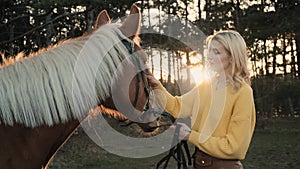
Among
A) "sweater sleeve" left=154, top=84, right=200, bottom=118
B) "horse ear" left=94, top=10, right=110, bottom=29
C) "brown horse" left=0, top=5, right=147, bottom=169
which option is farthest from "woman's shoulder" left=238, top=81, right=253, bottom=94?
"horse ear" left=94, top=10, right=110, bottom=29

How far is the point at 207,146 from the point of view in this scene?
236 centimetres

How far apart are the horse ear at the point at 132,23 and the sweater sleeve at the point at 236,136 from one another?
0.69 meters

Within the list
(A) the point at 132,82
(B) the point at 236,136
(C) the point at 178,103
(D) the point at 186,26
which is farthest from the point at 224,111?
(D) the point at 186,26

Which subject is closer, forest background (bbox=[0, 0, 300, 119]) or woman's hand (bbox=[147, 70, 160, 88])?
woman's hand (bbox=[147, 70, 160, 88])

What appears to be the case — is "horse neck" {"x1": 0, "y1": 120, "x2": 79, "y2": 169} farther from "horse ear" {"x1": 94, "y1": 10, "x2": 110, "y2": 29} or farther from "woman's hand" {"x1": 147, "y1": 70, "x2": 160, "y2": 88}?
"horse ear" {"x1": 94, "y1": 10, "x2": 110, "y2": 29}

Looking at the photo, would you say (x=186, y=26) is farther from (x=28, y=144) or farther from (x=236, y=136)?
(x=28, y=144)

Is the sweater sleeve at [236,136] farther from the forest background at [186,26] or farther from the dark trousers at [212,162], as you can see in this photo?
the forest background at [186,26]

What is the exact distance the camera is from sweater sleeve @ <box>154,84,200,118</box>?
2699 millimetres

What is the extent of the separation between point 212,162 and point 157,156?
779cm

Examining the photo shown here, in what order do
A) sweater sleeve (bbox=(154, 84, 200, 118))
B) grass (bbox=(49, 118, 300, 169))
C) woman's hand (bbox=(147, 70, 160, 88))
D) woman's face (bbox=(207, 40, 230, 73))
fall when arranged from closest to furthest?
woman's face (bbox=(207, 40, 230, 73)) → woman's hand (bbox=(147, 70, 160, 88)) → sweater sleeve (bbox=(154, 84, 200, 118)) → grass (bbox=(49, 118, 300, 169))

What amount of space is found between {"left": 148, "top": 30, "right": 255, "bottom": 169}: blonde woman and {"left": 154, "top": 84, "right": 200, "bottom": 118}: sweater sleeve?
17 cm

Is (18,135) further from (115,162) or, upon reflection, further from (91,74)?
(115,162)

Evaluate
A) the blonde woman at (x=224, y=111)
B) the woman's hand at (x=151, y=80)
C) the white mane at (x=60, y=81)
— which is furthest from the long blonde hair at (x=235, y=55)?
the white mane at (x=60, y=81)

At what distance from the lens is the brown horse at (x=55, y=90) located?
7.03 feet
